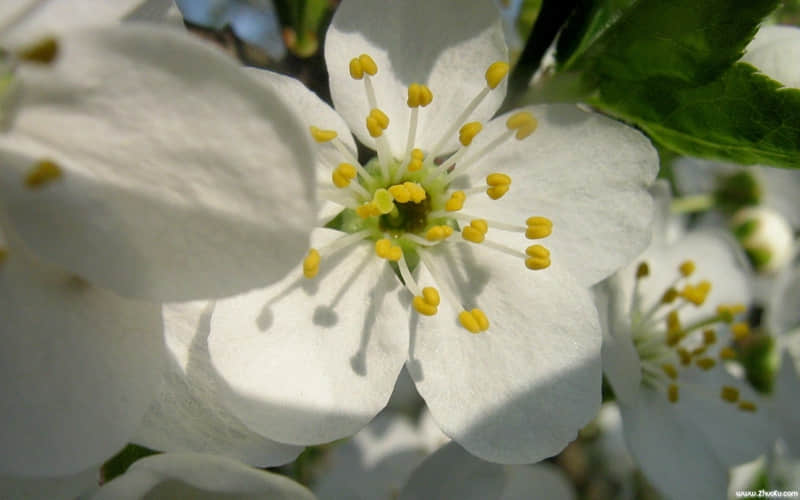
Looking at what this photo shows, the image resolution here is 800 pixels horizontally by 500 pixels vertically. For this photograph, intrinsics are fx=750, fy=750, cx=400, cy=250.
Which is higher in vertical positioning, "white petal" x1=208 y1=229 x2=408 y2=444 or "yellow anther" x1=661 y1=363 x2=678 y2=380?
"white petal" x1=208 y1=229 x2=408 y2=444

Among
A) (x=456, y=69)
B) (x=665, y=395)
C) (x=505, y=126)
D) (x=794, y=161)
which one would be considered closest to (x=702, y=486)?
(x=665, y=395)

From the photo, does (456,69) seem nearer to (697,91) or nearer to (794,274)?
(697,91)

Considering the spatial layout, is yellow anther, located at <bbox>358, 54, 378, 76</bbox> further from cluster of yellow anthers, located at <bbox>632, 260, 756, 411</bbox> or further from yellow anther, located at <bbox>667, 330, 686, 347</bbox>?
yellow anther, located at <bbox>667, 330, 686, 347</bbox>

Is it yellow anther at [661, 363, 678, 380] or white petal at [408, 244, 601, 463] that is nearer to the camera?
white petal at [408, 244, 601, 463]

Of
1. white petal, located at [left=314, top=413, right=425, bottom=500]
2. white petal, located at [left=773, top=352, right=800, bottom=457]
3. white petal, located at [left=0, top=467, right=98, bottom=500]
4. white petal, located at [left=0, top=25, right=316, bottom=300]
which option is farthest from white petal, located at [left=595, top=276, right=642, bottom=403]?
white petal, located at [left=314, top=413, right=425, bottom=500]

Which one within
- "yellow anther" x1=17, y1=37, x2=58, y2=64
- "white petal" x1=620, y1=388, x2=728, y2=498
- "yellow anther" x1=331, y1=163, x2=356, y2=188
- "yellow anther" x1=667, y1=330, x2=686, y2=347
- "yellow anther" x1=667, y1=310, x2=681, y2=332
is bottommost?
"white petal" x1=620, y1=388, x2=728, y2=498

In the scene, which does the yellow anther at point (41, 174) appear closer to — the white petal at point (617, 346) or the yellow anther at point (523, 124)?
the yellow anther at point (523, 124)
